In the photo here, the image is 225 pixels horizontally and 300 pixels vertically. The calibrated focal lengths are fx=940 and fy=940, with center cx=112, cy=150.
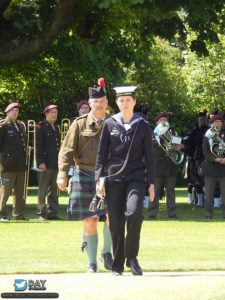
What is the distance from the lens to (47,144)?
1780cm

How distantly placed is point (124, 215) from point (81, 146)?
1.03 meters

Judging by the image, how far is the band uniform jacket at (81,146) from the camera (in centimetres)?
1014

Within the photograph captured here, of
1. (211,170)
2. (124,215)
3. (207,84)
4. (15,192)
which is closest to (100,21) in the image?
(211,170)

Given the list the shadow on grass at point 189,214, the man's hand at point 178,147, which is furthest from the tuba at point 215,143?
the shadow on grass at point 189,214

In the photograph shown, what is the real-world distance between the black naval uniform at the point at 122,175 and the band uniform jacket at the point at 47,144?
806 cm

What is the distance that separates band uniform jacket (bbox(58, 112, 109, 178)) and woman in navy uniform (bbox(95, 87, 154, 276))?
541 millimetres

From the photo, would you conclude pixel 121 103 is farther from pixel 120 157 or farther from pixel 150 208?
pixel 150 208

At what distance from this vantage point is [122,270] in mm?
9562

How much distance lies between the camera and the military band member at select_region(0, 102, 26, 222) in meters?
17.2

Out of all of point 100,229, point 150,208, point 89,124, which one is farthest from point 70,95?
point 89,124

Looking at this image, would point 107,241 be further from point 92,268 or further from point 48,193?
point 48,193

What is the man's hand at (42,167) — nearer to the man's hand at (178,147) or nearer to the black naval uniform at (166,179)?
the black naval uniform at (166,179)

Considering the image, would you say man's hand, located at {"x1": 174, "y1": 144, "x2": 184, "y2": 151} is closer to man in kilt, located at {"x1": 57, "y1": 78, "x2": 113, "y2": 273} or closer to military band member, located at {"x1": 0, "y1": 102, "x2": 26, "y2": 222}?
military band member, located at {"x1": 0, "y1": 102, "x2": 26, "y2": 222}

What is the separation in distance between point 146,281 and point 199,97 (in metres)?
41.3
